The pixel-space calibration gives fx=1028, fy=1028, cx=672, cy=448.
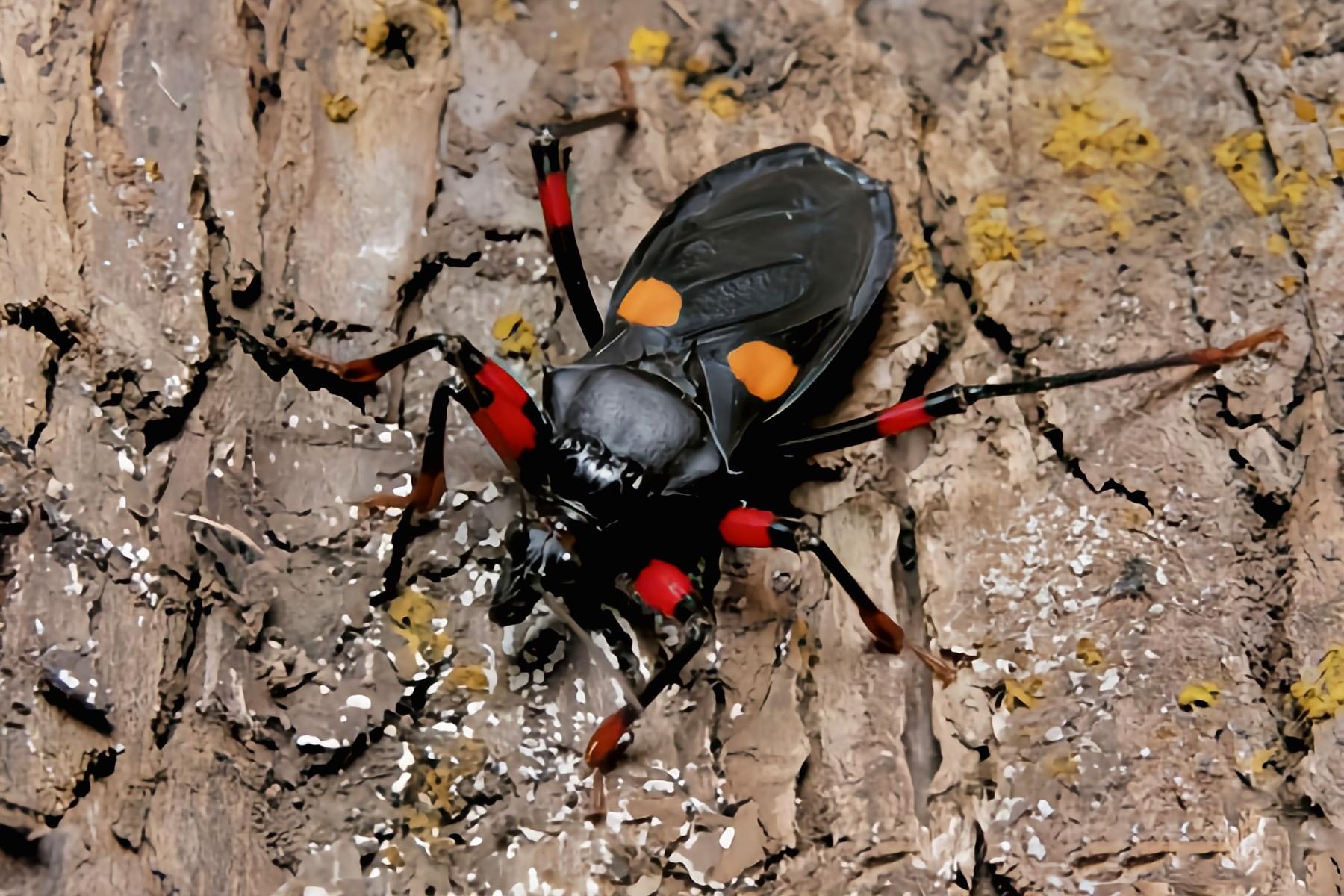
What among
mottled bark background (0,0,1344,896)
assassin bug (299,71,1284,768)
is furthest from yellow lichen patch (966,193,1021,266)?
assassin bug (299,71,1284,768)

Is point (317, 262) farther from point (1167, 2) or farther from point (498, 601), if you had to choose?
point (1167, 2)

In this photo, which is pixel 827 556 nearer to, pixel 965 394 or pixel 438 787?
pixel 965 394

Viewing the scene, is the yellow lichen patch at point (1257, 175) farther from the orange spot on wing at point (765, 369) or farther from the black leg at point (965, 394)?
the orange spot on wing at point (765, 369)

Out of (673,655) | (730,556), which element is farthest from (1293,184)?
(673,655)

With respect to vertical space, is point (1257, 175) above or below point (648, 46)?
below

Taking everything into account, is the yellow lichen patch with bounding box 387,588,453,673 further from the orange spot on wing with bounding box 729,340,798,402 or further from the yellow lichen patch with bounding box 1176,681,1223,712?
the yellow lichen patch with bounding box 1176,681,1223,712

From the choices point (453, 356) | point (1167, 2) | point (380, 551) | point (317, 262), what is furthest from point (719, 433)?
point (1167, 2)

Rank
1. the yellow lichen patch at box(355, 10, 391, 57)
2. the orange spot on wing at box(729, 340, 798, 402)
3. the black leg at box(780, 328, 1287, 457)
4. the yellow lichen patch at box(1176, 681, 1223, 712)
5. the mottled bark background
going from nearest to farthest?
the mottled bark background < the yellow lichen patch at box(1176, 681, 1223, 712) < the black leg at box(780, 328, 1287, 457) < the orange spot on wing at box(729, 340, 798, 402) < the yellow lichen patch at box(355, 10, 391, 57)

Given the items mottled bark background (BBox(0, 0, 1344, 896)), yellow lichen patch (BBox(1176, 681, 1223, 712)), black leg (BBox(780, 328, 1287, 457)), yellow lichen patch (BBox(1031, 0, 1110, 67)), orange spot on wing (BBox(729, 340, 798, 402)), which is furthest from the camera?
yellow lichen patch (BBox(1031, 0, 1110, 67))
